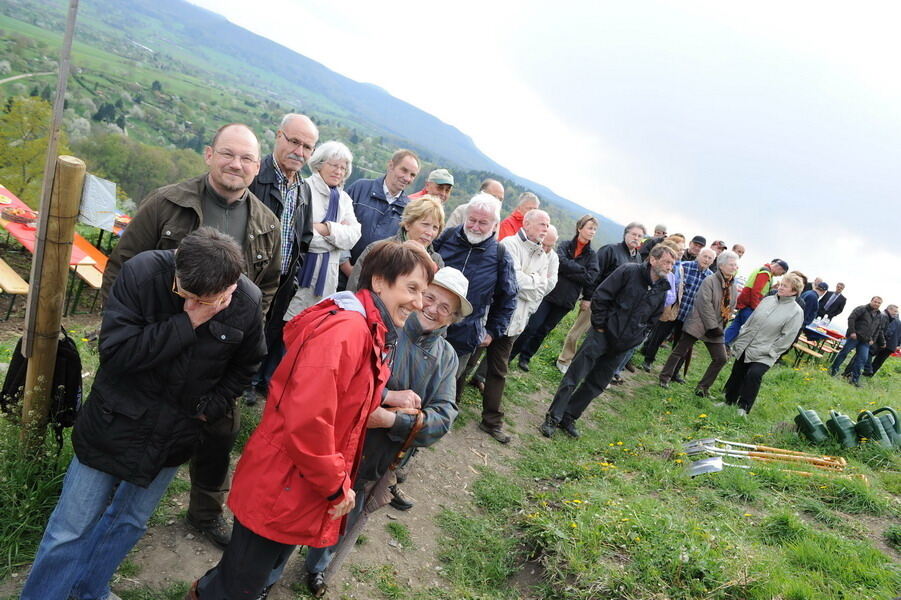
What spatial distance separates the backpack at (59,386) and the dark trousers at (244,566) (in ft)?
4.17

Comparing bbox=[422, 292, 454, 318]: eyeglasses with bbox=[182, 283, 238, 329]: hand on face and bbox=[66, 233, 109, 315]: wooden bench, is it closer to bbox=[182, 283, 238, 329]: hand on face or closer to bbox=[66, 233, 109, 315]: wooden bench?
bbox=[182, 283, 238, 329]: hand on face

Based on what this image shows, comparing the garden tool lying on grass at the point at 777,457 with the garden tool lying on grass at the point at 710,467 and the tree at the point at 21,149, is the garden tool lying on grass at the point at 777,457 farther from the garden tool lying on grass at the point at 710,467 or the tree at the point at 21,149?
the tree at the point at 21,149

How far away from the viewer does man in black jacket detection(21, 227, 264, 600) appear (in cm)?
207

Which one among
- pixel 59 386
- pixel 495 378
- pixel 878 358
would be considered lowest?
pixel 495 378

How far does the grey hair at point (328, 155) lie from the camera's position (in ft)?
14.5

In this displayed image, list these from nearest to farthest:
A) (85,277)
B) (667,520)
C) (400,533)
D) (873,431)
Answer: (400,533), (667,520), (873,431), (85,277)

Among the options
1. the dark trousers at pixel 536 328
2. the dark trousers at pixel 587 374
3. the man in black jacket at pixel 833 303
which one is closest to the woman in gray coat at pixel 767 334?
the dark trousers at pixel 536 328

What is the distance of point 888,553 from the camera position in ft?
14.5

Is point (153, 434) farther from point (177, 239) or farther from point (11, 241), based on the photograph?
point (11, 241)

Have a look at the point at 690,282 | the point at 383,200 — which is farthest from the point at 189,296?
the point at 690,282

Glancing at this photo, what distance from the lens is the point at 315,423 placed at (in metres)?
1.96

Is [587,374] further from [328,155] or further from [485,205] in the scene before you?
[328,155]

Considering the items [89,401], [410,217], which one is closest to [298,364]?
[89,401]

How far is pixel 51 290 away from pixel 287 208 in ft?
5.51
